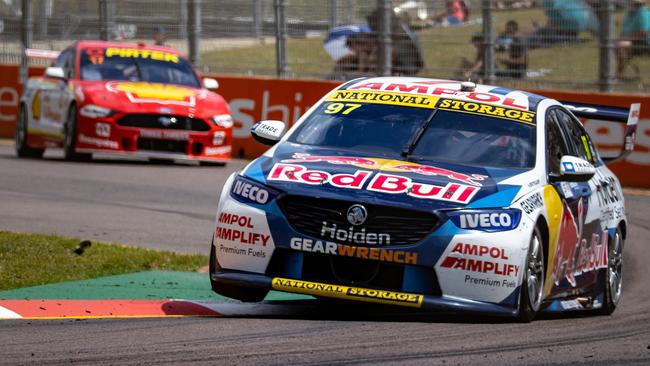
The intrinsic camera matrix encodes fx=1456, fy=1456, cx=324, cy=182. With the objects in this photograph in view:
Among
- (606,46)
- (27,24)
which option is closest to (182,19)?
(27,24)

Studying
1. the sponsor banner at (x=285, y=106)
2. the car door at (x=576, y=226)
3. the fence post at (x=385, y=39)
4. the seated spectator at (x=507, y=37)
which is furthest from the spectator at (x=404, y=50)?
the car door at (x=576, y=226)

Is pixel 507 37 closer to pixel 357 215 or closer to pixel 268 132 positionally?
pixel 268 132

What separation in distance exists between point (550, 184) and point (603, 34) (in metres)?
11.0

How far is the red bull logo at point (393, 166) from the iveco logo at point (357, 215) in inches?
19.3

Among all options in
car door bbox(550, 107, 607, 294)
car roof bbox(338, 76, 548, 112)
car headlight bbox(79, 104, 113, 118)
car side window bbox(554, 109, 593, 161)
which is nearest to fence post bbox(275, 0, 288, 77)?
car headlight bbox(79, 104, 113, 118)

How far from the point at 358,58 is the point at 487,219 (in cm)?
1421

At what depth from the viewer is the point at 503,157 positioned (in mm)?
8781

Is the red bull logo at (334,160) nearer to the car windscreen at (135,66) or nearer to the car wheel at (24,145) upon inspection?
the car windscreen at (135,66)

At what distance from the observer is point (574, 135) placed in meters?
9.93

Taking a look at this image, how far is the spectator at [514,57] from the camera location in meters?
20.0

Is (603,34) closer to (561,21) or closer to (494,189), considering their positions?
(561,21)

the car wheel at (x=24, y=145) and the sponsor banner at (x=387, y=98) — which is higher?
the sponsor banner at (x=387, y=98)

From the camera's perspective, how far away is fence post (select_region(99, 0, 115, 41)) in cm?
2548

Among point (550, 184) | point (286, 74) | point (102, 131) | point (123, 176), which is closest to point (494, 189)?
point (550, 184)
